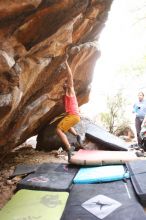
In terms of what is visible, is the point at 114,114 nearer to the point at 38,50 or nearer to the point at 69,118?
the point at 69,118

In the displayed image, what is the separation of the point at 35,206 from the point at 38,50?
2687mm

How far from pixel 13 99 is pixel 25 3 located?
5.32 feet

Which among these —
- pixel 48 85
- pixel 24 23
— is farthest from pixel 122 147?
pixel 24 23

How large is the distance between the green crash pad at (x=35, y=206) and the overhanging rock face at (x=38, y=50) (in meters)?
1.44

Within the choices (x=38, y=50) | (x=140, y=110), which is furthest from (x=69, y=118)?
(x=140, y=110)

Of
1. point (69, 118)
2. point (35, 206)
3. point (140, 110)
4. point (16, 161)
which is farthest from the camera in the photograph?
point (140, 110)

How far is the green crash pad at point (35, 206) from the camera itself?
422 cm

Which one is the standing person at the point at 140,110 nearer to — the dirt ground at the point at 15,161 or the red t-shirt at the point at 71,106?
the dirt ground at the point at 15,161

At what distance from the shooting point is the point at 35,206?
15.0ft

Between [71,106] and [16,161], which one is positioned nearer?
[71,106]

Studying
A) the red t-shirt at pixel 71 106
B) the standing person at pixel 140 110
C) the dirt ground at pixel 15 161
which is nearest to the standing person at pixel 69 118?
the red t-shirt at pixel 71 106

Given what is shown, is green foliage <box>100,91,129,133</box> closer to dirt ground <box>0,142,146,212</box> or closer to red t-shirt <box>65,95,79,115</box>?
dirt ground <box>0,142,146,212</box>

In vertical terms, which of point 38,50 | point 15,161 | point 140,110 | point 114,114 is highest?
point 38,50

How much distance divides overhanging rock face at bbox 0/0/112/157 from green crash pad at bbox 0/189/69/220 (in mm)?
1435
